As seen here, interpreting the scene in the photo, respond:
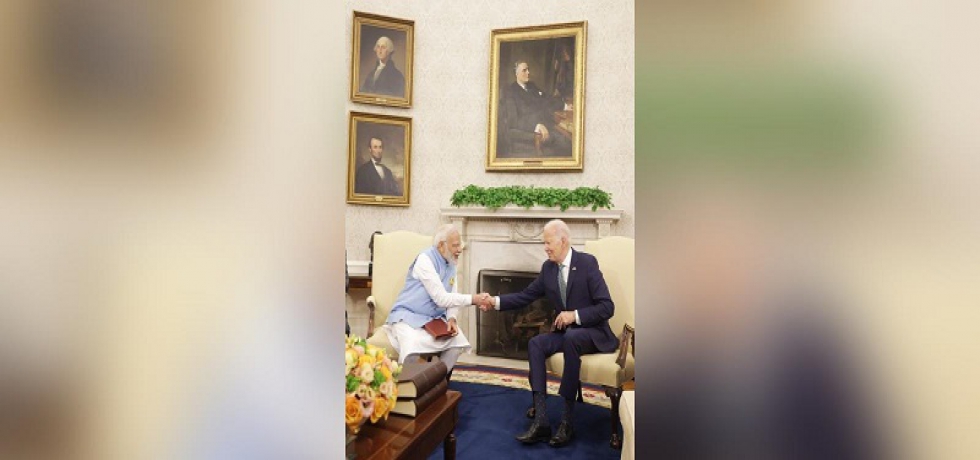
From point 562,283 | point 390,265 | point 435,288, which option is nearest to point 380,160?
point 390,265

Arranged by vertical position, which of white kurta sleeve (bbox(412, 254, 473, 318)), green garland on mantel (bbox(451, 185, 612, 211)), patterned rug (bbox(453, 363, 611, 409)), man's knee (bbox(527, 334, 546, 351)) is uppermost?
green garland on mantel (bbox(451, 185, 612, 211))

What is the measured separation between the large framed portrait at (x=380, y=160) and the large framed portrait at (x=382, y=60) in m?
0.21

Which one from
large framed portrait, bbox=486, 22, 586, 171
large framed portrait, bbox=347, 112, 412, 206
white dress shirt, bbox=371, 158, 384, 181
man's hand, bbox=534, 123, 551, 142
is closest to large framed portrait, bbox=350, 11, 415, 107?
large framed portrait, bbox=347, 112, 412, 206

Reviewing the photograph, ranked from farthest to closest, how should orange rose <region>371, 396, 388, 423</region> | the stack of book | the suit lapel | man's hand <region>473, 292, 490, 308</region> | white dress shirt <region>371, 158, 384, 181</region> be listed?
1. white dress shirt <region>371, 158, 384, 181</region>
2. man's hand <region>473, 292, 490, 308</region>
3. the suit lapel
4. the stack of book
5. orange rose <region>371, 396, 388, 423</region>

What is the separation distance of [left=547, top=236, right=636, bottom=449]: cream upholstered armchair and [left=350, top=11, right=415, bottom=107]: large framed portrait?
2.70m

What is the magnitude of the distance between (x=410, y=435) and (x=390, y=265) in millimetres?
2176

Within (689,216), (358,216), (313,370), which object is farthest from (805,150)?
(358,216)

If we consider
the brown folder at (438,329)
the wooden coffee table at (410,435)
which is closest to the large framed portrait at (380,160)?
the brown folder at (438,329)

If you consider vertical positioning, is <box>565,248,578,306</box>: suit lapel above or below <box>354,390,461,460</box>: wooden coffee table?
above

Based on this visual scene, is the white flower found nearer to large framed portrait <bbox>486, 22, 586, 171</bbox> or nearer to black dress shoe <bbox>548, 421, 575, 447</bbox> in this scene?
black dress shoe <bbox>548, 421, 575, 447</bbox>

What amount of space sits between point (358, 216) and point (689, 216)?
5.00m

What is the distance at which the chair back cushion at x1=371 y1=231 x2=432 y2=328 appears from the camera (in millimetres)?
3865

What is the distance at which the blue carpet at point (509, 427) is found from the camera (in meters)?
2.72

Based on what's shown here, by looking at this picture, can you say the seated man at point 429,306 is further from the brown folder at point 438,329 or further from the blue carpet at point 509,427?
the blue carpet at point 509,427
